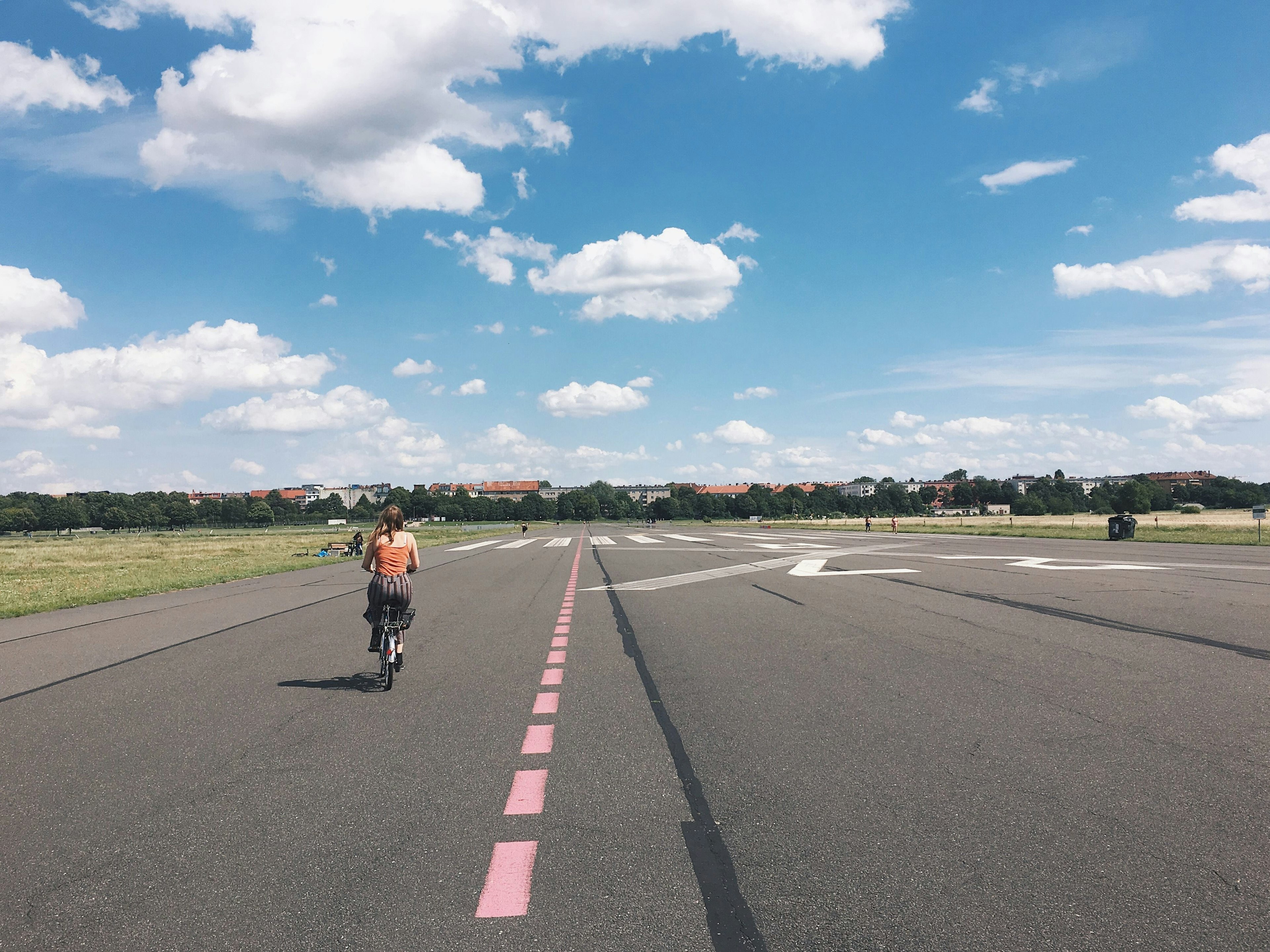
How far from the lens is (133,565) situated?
32.8m

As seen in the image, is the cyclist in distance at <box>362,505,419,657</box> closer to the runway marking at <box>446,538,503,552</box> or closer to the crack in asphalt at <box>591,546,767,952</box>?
the crack in asphalt at <box>591,546,767,952</box>

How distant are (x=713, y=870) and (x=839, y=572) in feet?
56.7

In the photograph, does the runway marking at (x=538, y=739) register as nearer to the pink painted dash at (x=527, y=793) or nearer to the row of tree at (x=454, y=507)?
the pink painted dash at (x=527, y=793)

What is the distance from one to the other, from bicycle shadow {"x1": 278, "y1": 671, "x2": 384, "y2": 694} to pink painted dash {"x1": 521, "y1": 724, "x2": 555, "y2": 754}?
2.21 m

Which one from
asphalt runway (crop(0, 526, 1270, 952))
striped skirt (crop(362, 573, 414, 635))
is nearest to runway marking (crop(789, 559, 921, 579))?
asphalt runway (crop(0, 526, 1270, 952))

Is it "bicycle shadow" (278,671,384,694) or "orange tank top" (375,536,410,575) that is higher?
"orange tank top" (375,536,410,575)

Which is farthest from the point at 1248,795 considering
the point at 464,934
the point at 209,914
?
the point at 209,914

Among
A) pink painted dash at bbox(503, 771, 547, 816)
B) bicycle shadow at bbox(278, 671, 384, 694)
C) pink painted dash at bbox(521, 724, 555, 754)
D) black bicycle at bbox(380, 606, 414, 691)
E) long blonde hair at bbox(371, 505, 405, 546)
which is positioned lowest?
bicycle shadow at bbox(278, 671, 384, 694)

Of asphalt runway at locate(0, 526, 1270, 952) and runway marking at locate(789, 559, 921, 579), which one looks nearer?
asphalt runway at locate(0, 526, 1270, 952)

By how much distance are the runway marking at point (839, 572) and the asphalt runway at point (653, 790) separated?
26.9ft

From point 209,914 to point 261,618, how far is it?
11.2 metres

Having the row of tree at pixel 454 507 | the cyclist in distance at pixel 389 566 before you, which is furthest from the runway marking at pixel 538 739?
the row of tree at pixel 454 507

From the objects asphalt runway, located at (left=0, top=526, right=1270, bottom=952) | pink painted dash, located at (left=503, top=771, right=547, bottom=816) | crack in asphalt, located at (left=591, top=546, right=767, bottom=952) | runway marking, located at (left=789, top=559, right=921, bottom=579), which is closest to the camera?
crack in asphalt, located at (left=591, top=546, right=767, bottom=952)

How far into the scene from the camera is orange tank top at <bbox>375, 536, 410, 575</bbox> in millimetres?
8219
